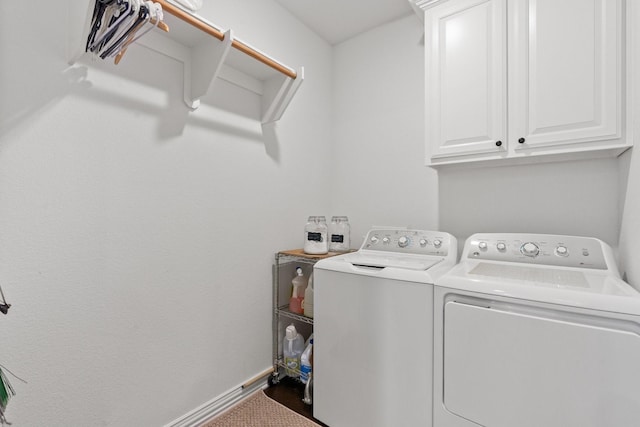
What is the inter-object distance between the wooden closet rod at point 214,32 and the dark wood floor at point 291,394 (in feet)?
6.19

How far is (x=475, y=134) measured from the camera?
1.54 meters

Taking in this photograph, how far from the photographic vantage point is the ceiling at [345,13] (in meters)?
1.95

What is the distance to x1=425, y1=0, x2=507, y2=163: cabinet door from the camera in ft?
4.83

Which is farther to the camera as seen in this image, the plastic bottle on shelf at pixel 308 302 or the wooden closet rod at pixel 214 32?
the plastic bottle on shelf at pixel 308 302

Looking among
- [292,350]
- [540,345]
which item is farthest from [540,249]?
[292,350]

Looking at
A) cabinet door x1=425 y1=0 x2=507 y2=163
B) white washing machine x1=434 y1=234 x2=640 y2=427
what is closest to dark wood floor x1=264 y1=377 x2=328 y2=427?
white washing machine x1=434 y1=234 x2=640 y2=427

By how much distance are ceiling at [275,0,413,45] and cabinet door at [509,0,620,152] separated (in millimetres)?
821

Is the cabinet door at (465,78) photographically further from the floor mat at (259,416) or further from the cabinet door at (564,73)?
the floor mat at (259,416)

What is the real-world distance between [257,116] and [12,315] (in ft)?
4.65

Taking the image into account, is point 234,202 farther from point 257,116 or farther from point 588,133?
point 588,133

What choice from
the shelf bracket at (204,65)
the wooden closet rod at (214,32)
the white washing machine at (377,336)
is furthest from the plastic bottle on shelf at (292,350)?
the wooden closet rod at (214,32)

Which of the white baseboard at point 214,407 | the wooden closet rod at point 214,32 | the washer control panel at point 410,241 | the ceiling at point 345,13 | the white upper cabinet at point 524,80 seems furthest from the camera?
the ceiling at point 345,13

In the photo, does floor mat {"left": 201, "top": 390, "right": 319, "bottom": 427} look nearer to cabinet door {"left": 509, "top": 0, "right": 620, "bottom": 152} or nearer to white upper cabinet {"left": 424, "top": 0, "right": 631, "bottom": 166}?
white upper cabinet {"left": 424, "top": 0, "right": 631, "bottom": 166}

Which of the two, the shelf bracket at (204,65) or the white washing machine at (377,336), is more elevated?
the shelf bracket at (204,65)
